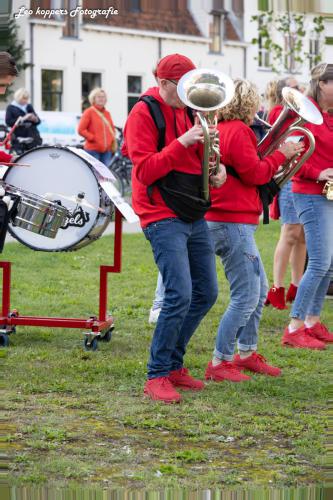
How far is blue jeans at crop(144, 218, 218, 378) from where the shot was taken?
5.05 metres

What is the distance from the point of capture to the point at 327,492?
2863mm

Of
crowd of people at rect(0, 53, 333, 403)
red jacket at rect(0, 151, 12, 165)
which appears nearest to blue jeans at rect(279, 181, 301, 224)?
crowd of people at rect(0, 53, 333, 403)

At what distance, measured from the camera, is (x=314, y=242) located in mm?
6531

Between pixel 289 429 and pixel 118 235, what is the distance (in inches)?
97.5

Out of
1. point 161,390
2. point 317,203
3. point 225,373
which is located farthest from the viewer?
point 317,203

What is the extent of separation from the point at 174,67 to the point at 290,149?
90 cm

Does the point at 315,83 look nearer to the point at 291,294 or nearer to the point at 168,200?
the point at 168,200

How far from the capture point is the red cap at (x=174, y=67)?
4992 millimetres

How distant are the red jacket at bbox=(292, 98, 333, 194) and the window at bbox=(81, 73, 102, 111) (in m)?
26.5

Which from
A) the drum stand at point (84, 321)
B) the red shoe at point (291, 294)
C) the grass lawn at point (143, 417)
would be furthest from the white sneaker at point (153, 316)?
the red shoe at point (291, 294)

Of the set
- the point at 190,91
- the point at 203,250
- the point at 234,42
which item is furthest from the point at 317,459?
the point at 234,42

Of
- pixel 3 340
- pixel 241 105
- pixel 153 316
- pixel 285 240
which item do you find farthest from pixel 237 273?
pixel 285 240

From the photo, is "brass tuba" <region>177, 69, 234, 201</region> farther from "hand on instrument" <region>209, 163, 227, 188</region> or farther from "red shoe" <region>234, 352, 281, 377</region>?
"red shoe" <region>234, 352, 281, 377</region>

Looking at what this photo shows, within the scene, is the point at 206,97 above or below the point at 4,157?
above
